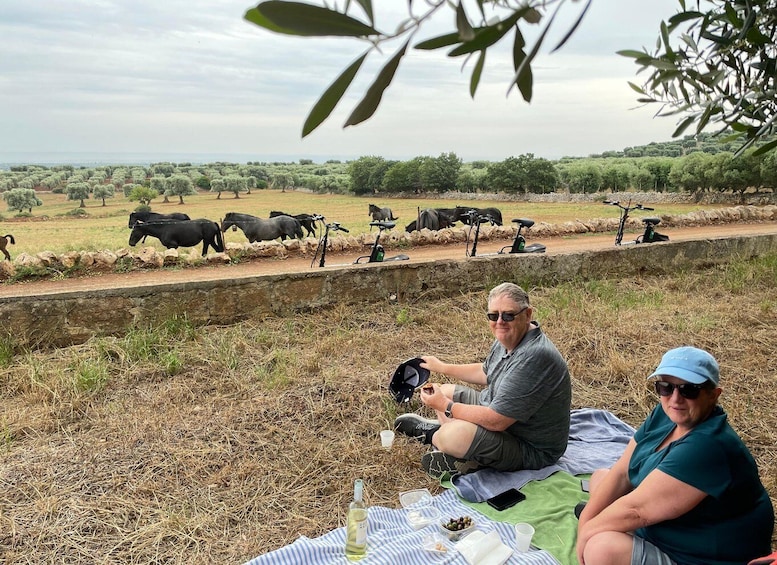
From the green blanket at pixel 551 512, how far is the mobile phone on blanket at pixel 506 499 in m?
0.02

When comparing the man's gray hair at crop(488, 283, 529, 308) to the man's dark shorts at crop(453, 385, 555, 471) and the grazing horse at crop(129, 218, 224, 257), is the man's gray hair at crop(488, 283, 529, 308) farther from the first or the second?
the grazing horse at crop(129, 218, 224, 257)

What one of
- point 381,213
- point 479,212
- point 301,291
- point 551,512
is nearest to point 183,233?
point 381,213

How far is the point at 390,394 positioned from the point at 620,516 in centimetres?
181

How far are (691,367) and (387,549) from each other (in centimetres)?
129

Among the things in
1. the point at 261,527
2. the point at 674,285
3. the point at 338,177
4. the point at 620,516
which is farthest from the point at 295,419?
the point at 338,177

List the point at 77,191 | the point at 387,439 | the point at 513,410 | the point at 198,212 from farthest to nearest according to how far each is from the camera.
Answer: the point at 77,191, the point at 198,212, the point at 387,439, the point at 513,410

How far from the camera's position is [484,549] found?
212 centimetres

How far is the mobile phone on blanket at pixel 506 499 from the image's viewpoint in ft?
8.04

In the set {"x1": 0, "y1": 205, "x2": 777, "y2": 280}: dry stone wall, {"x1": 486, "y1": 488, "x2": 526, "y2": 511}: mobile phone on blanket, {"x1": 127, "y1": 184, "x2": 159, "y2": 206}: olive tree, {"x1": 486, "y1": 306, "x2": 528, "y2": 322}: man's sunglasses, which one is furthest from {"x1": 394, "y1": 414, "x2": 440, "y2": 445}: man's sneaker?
{"x1": 127, "y1": 184, "x2": 159, "y2": 206}: olive tree

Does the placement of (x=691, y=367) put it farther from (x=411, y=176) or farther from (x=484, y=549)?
(x=411, y=176)

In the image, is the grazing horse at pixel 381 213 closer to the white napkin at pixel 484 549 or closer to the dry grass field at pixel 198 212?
the dry grass field at pixel 198 212

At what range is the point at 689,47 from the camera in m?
1.65

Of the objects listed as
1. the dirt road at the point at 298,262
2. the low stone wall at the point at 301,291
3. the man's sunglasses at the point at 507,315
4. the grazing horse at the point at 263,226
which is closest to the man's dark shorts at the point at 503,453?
the man's sunglasses at the point at 507,315

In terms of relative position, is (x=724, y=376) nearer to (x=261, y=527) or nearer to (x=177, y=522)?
(x=261, y=527)
